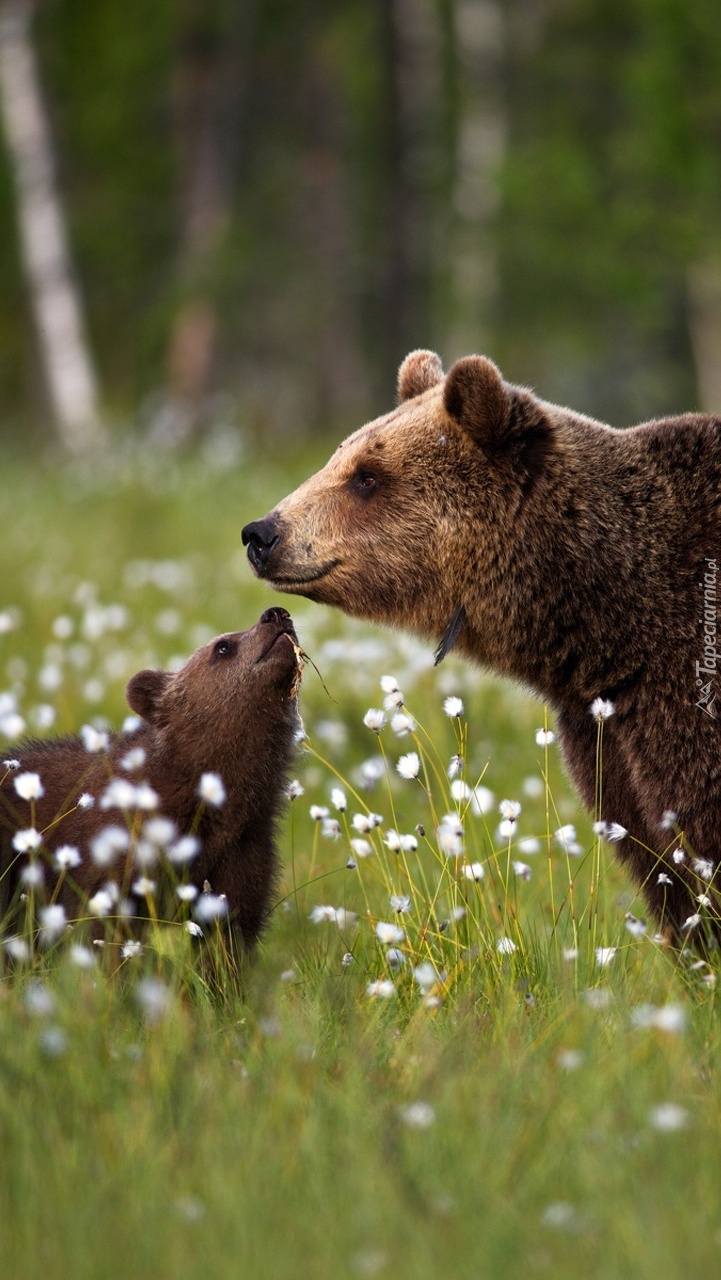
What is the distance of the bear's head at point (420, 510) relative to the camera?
4594 millimetres

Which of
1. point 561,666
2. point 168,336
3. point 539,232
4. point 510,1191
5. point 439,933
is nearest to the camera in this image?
point 510,1191

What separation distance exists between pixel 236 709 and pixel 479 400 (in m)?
1.26

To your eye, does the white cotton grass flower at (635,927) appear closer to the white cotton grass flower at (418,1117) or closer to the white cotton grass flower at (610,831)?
the white cotton grass flower at (610,831)

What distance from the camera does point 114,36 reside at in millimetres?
25297

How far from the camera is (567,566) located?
4.46m

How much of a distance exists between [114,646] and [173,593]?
1.17 metres

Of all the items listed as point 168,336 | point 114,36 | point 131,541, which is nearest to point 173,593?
point 131,541

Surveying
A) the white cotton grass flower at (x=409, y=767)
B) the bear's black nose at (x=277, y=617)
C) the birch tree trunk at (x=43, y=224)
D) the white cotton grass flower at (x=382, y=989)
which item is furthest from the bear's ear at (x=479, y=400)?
the birch tree trunk at (x=43, y=224)

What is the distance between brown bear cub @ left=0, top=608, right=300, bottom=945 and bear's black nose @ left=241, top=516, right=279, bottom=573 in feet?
0.73

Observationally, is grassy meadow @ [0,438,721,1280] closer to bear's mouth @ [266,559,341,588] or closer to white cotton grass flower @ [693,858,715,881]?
white cotton grass flower @ [693,858,715,881]

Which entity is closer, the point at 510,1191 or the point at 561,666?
the point at 510,1191

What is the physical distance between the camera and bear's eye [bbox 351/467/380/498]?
484 cm

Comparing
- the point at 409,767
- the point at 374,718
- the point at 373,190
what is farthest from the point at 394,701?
the point at 373,190

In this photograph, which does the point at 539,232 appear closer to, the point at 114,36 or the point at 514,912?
the point at 114,36
